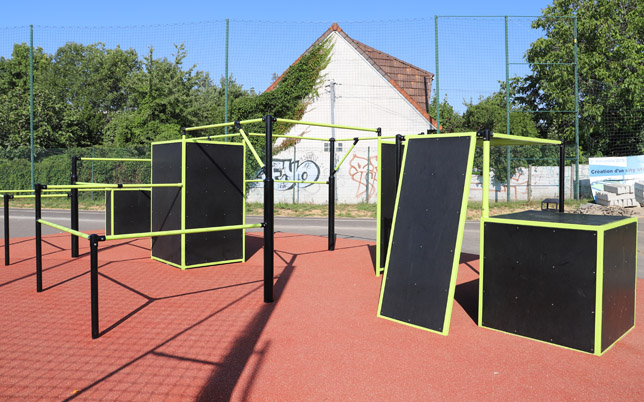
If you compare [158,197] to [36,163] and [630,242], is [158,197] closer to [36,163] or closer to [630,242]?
[630,242]

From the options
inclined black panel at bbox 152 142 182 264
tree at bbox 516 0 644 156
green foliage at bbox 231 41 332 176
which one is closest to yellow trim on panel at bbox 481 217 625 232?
inclined black panel at bbox 152 142 182 264

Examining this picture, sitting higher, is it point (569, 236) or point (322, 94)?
point (322, 94)

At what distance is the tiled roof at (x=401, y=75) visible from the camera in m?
21.3

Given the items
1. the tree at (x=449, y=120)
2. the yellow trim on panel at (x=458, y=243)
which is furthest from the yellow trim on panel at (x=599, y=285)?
the tree at (x=449, y=120)

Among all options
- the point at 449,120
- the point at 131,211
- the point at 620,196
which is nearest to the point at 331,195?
the point at 131,211

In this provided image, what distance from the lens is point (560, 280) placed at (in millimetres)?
3873

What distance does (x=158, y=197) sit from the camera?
287 inches

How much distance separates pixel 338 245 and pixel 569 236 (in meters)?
5.59

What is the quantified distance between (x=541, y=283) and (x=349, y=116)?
703 inches

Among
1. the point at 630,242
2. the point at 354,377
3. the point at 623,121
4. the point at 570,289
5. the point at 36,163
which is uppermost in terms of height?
the point at 623,121

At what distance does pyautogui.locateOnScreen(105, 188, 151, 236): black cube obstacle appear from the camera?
874cm

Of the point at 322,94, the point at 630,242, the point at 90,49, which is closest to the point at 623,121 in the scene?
the point at 322,94

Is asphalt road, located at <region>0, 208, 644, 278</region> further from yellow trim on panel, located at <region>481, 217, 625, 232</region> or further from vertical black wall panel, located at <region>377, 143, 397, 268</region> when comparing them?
yellow trim on panel, located at <region>481, 217, 625, 232</region>

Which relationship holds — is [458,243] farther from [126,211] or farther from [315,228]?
[315,228]
